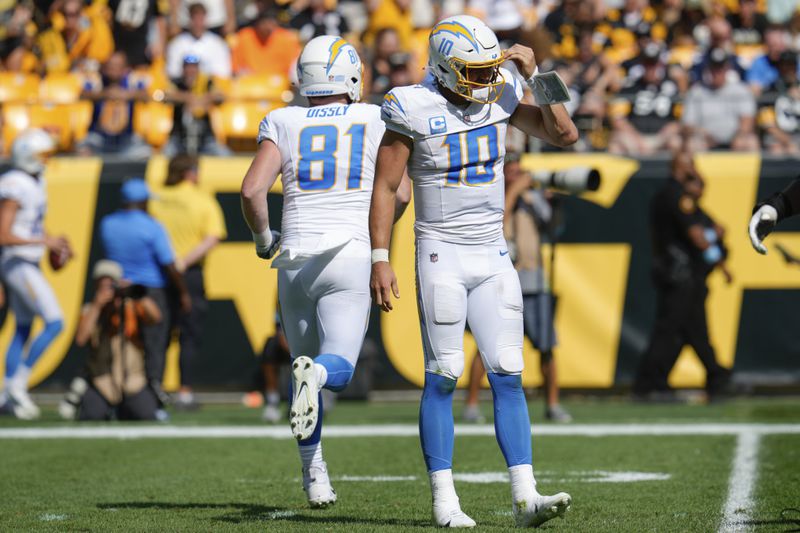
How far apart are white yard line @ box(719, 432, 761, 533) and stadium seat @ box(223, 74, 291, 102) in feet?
21.2

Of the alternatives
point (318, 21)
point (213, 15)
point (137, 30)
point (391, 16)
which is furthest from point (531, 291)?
point (137, 30)

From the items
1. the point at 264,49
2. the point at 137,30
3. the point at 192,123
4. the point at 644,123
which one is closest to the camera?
the point at 644,123

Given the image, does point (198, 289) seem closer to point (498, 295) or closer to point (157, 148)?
point (157, 148)

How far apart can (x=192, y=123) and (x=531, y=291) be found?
4436 millimetres

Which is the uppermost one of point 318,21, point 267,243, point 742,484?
point 318,21

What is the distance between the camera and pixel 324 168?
5887 millimetres

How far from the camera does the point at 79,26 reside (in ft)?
53.2

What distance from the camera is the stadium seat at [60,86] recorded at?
15064 millimetres

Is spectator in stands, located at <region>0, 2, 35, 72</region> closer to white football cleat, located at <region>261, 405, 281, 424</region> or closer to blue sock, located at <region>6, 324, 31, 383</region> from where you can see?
blue sock, located at <region>6, 324, 31, 383</region>

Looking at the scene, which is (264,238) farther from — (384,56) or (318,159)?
(384,56)

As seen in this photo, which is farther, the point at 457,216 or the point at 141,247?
the point at 141,247

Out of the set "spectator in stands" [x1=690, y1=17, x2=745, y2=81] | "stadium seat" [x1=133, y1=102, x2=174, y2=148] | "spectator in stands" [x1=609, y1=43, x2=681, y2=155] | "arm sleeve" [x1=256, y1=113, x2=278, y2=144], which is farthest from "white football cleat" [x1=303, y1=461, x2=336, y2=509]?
"spectator in stands" [x1=690, y1=17, x2=745, y2=81]

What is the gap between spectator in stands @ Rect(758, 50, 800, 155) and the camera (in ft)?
41.9

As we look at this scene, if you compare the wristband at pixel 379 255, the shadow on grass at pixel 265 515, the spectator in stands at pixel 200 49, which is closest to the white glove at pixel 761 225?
the wristband at pixel 379 255
